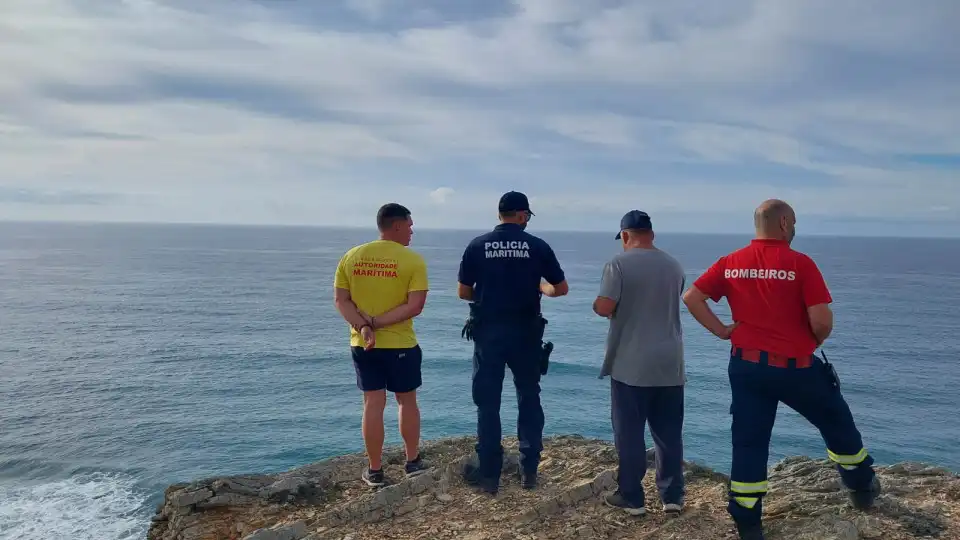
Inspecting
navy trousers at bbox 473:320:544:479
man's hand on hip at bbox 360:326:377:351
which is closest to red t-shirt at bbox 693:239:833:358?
navy trousers at bbox 473:320:544:479

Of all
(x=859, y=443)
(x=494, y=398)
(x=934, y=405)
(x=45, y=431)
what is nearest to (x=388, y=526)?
(x=494, y=398)

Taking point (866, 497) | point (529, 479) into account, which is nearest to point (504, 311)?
point (529, 479)

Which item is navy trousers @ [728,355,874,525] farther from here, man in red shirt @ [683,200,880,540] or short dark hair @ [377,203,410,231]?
short dark hair @ [377,203,410,231]

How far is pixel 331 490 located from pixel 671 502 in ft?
11.4

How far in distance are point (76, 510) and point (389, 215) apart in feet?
68.0

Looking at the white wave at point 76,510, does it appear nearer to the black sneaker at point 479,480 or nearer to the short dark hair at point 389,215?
the black sneaker at point 479,480

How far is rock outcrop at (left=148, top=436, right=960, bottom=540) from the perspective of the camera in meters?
5.45

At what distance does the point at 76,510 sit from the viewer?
2052 cm

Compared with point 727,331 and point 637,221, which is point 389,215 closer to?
point 637,221

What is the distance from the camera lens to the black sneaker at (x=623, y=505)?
5730 mm

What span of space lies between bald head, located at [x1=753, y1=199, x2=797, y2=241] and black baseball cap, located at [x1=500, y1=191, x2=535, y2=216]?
219 cm

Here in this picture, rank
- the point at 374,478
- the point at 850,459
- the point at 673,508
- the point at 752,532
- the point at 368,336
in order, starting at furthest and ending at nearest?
the point at 374,478 → the point at 368,336 → the point at 673,508 → the point at 850,459 → the point at 752,532

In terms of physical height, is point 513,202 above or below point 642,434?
above

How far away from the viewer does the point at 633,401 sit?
18.4ft
